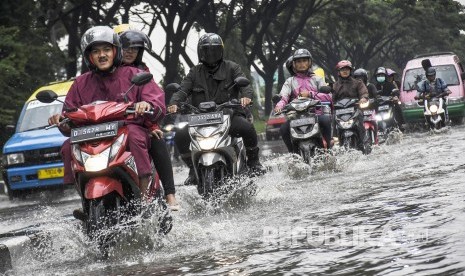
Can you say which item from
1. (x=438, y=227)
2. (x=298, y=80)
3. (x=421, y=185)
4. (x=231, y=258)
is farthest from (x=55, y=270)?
(x=298, y=80)

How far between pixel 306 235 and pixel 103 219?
1.40 metres

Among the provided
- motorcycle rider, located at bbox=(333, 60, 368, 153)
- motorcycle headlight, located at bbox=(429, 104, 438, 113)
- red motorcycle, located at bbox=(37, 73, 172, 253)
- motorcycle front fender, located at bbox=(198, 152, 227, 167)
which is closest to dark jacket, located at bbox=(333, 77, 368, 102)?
motorcycle rider, located at bbox=(333, 60, 368, 153)

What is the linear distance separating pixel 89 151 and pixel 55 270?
2.78 ft

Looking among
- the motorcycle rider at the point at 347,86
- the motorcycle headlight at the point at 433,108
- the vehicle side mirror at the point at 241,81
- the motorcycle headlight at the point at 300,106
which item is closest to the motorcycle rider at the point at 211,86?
the vehicle side mirror at the point at 241,81

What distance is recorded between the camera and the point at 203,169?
9.21m

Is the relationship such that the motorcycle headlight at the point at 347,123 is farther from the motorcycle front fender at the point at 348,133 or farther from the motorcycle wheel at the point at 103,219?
the motorcycle wheel at the point at 103,219

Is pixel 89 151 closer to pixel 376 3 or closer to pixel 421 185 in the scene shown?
pixel 421 185

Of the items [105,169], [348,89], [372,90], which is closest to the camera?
[105,169]

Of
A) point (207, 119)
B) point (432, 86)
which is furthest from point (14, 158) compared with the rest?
point (432, 86)

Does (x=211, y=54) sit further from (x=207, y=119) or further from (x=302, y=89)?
(x=302, y=89)

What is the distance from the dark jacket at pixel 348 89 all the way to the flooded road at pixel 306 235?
4.71 metres

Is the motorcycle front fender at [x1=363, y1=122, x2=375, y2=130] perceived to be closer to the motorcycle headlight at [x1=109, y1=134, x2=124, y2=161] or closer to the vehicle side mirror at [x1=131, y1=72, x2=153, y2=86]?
the vehicle side mirror at [x1=131, y1=72, x2=153, y2=86]

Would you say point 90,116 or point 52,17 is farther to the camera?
point 52,17

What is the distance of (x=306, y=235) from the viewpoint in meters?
6.54
